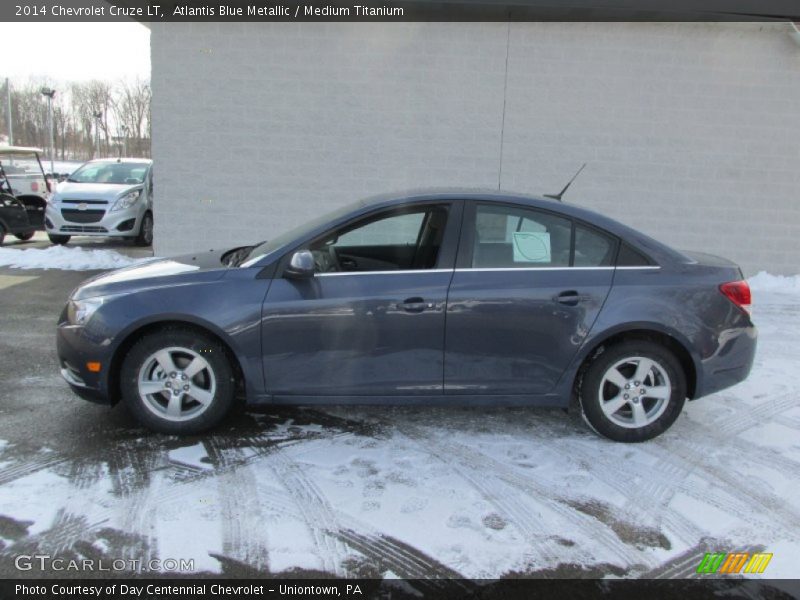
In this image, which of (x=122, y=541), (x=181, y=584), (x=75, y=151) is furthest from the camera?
(x=75, y=151)

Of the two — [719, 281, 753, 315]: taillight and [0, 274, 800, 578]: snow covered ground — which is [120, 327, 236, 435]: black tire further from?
[719, 281, 753, 315]: taillight

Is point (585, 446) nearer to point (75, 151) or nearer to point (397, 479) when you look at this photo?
point (397, 479)

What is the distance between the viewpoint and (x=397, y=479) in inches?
134

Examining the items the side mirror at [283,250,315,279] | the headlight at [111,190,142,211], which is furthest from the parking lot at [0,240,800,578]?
the headlight at [111,190,142,211]

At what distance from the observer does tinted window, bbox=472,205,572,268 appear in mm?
3848

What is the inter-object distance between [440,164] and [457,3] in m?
2.10

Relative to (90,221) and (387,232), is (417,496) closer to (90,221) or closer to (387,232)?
(387,232)

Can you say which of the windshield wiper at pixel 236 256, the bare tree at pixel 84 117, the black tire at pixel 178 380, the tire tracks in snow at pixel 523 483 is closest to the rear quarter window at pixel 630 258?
the tire tracks in snow at pixel 523 483

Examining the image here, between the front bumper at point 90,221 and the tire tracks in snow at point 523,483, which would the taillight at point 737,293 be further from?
the front bumper at point 90,221

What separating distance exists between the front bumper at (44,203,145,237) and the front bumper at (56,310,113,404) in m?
7.80

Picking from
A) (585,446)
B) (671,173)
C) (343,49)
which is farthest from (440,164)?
(585,446)

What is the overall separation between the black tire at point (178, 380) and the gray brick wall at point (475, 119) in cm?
558

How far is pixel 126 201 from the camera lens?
11.1m

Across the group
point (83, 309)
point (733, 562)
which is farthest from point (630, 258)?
point (83, 309)
